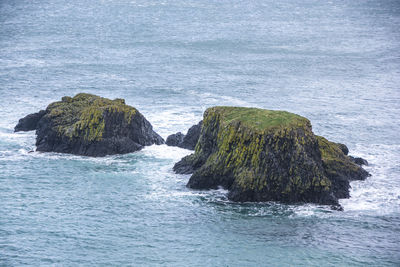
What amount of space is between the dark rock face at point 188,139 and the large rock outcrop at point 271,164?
586 centimetres

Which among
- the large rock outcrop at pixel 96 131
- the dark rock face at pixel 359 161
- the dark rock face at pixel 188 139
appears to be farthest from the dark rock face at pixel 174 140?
the dark rock face at pixel 359 161

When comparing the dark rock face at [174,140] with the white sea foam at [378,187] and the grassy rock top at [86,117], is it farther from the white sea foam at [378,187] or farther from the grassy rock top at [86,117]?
the white sea foam at [378,187]

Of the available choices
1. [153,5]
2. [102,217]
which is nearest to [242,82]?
[102,217]

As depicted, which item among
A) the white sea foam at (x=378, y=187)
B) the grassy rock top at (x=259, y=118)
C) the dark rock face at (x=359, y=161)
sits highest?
the grassy rock top at (x=259, y=118)

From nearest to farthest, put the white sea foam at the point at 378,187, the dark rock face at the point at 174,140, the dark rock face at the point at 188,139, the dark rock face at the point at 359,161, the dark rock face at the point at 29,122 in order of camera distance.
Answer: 1. the white sea foam at the point at 378,187
2. the dark rock face at the point at 359,161
3. the dark rock face at the point at 188,139
4. the dark rock face at the point at 174,140
5. the dark rock face at the point at 29,122

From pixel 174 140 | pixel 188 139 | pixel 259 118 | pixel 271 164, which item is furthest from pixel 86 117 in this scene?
pixel 271 164

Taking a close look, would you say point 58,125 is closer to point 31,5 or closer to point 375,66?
point 375,66

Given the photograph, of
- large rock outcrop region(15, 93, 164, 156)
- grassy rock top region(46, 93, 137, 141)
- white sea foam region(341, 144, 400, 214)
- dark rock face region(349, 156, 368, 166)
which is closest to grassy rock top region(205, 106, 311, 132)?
white sea foam region(341, 144, 400, 214)

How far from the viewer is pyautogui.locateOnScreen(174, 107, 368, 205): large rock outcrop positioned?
35312mm

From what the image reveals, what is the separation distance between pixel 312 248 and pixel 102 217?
1186 cm

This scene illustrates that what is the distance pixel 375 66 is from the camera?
79.0 metres

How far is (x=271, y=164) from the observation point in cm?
3544

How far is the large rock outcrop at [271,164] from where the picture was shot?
35.3m

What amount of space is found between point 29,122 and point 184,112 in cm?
1463
